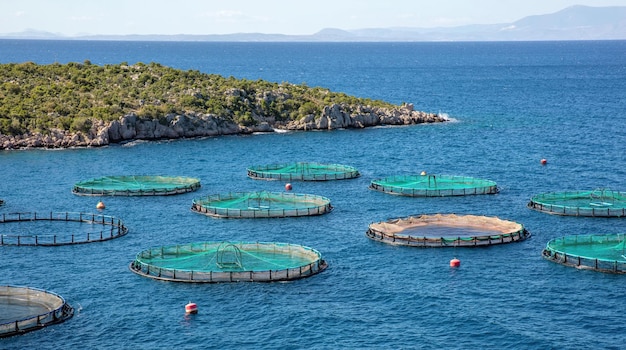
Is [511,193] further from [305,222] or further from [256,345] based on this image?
[256,345]

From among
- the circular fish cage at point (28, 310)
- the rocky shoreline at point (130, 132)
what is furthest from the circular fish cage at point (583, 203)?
the rocky shoreline at point (130, 132)

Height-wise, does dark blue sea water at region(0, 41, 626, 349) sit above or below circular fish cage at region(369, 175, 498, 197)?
below

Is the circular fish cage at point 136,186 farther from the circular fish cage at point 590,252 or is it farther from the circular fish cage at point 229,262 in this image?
the circular fish cage at point 590,252

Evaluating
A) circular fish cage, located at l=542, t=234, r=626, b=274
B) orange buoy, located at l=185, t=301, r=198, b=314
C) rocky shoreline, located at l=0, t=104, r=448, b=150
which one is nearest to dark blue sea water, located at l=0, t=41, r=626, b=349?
orange buoy, located at l=185, t=301, r=198, b=314

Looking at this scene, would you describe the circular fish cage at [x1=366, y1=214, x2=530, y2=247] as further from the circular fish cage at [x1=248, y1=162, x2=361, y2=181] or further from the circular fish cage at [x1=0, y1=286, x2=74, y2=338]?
the circular fish cage at [x1=0, y1=286, x2=74, y2=338]

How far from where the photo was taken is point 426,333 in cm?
8062

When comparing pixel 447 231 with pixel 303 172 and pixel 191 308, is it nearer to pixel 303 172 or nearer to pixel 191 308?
pixel 191 308

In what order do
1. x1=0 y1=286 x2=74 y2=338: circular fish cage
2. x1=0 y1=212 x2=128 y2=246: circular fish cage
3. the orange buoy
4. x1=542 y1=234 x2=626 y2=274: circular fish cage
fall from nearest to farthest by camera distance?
x1=0 y1=286 x2=74 y2=338: circular fish cage, the orange buoy, x1=542 y1=234 x2=626 y2=274: circular fish cage, x1=0 y1=212 x2=128 y2=246: circular fish cage

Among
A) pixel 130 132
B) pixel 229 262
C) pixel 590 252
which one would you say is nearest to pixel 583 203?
pixel 590 252

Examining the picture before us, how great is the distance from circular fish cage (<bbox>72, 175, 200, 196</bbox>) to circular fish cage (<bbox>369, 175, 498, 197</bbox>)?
2833cm

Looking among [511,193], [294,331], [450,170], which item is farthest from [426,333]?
[450,170]

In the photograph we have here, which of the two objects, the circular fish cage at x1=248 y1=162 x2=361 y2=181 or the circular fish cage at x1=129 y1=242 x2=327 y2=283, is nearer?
the circular fish cage at x1=129 y1=242 x2=327 y2=283

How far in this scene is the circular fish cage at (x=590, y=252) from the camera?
98.0 metres

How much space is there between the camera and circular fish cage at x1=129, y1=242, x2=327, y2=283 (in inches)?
3713
